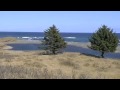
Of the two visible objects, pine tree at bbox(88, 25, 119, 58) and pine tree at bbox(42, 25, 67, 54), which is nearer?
pine tree at bbox(88, 25, 119, 58)

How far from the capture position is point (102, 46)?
82.3 ft

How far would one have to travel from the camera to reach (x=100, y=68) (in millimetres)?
19234

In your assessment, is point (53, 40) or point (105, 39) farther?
point (53, 40)

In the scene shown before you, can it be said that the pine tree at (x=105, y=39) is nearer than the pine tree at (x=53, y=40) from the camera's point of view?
Yes
